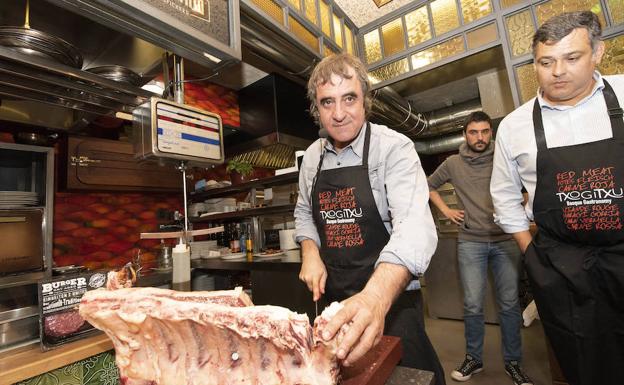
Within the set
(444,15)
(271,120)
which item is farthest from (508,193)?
(271,120)

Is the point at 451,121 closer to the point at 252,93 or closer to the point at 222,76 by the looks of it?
the point at 252,93

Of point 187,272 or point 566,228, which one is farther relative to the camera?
point 187,272

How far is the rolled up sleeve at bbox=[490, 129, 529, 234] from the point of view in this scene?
1.51m

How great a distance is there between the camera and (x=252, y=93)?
13.3 ft

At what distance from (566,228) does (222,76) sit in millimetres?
3763

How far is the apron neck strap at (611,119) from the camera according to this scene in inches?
47.1

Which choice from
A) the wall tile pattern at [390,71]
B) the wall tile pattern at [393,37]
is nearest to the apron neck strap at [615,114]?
the wall tile pattern at [390,71]

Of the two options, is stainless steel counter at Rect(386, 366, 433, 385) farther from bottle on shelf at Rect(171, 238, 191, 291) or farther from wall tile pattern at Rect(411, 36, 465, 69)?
wall tile pattern at Rect(411, 36, 465, 69)

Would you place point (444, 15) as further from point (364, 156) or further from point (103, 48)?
point (103, 48)

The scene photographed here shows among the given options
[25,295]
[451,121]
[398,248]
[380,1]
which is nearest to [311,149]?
[398,248]

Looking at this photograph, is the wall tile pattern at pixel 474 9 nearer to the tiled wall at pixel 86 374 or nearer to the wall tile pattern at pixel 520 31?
the wall tile pattern at pixel 520 31

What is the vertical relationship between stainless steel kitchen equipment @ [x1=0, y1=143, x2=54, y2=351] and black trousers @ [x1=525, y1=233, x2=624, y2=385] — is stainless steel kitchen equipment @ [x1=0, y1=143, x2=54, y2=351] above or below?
above

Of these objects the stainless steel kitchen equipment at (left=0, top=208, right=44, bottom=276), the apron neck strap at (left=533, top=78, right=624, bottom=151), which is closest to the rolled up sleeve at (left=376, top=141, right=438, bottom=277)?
the apron neck strap at (left=533, top=78, right=624, bottom=151)

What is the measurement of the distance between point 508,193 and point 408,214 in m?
0.85
